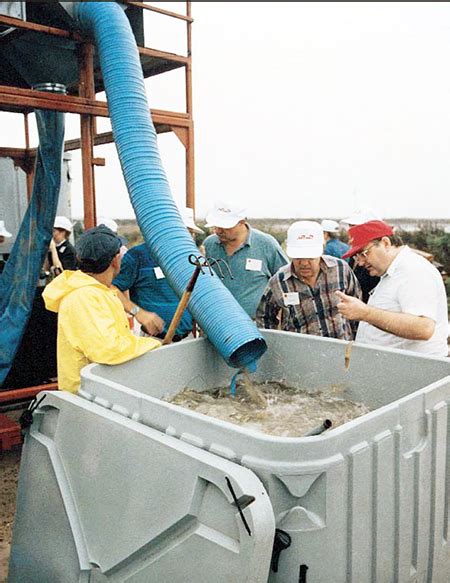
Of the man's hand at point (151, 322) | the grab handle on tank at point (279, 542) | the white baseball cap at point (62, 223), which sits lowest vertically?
the grab handle on tank at point (279, 542)

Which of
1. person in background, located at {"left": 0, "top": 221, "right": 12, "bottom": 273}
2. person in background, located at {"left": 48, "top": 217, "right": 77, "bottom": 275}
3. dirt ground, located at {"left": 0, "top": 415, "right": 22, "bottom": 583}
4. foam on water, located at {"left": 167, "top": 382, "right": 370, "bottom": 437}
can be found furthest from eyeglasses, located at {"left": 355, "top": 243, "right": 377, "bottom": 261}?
person in background, located at {"left": 48, "top": 217, "right": 77, "bottom": 275}

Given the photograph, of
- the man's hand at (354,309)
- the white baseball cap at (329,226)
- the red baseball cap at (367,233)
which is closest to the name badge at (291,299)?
the red baseball cap at (367,233)

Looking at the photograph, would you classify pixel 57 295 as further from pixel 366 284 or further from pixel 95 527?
pixel 366 284

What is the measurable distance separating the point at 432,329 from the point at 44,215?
300 centimetres

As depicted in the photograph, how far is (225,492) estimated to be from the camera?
4.97 feet

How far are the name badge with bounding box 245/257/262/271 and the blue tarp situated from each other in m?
1.58

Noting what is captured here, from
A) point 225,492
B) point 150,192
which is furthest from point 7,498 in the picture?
point 225,492

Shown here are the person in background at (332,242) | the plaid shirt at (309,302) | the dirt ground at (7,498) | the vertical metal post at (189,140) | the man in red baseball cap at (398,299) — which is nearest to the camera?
the man in red baseball cap at (398,299)

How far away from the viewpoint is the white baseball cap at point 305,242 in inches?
133

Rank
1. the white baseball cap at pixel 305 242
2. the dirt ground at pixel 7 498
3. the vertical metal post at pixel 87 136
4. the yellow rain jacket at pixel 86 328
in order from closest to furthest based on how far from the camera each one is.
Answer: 1. the yellow rain jacket at pixel 86 328
2. the dirt ground at pixel 7 498
3. the white baseball cap at pixel 305 242
4. the vertical metal post at pixel 87 136

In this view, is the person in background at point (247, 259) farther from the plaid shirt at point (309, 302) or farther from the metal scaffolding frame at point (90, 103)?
the plaid shirt at point (309, 302)

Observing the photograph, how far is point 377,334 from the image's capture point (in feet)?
10.1

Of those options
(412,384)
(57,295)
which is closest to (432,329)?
(412,384)

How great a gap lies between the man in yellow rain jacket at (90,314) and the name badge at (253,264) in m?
1.69
